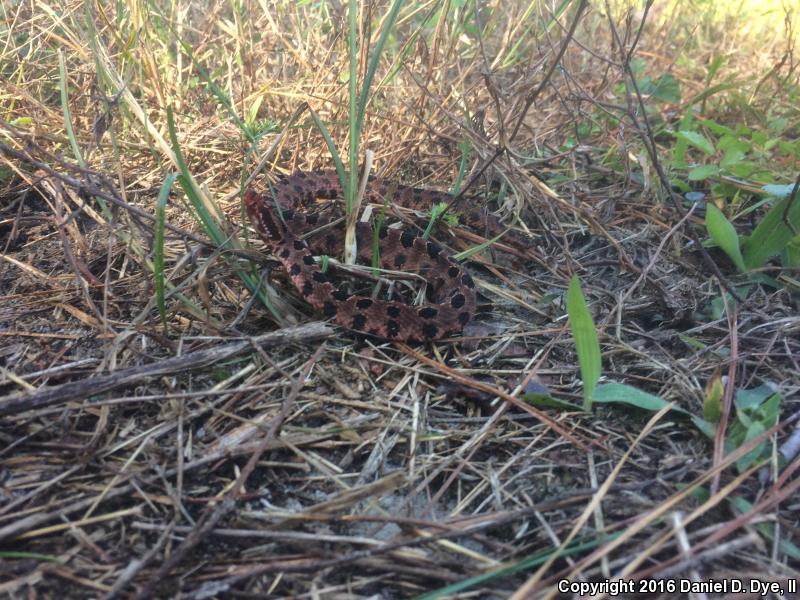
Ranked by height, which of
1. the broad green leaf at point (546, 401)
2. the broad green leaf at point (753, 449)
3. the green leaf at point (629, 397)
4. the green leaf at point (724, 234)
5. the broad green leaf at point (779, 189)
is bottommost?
the broad green leaf at point (546, 401)

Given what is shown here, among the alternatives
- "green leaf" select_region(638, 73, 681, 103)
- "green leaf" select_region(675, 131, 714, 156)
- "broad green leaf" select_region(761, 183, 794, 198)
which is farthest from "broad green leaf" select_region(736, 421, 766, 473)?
"green leaf" select_region(638, 73, 681, 103)

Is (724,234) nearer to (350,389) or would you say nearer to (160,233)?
(350,389)

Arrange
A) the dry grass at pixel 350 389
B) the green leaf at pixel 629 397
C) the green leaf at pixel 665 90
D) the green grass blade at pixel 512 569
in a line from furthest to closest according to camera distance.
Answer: the green leaf at pixel 665 90 < the green leaf at pixel 629 397 < the dry grass at pixel 350 389 < the green grass blade at pixel 512 569

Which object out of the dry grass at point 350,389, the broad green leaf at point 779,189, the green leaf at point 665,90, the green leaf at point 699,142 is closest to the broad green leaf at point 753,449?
the dry grass at point 350,389

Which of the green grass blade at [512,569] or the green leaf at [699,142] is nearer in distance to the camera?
the green grass blade at [512,569]

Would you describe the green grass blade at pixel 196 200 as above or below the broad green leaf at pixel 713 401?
above

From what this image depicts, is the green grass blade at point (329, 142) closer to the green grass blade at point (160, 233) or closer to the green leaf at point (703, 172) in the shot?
the green grass blade at point (160, 233)

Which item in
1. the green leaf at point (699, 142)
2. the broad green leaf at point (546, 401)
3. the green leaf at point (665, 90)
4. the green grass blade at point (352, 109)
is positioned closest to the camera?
the broad green leaf at point (546, 401)
